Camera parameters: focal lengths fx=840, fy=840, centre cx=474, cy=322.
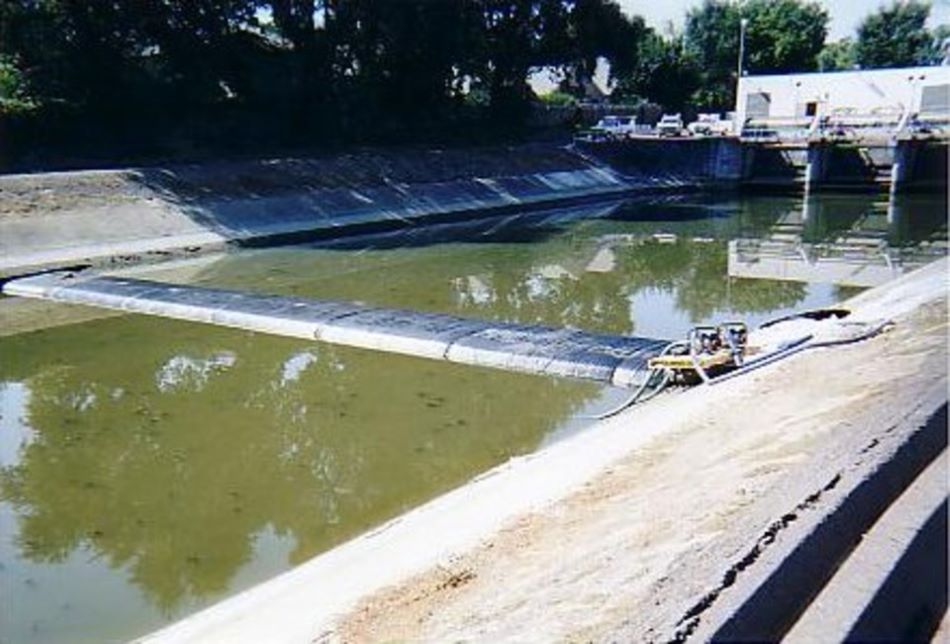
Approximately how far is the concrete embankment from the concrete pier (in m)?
2.32

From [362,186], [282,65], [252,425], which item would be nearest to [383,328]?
[252,425]

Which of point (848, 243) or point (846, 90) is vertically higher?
point (846, 90)

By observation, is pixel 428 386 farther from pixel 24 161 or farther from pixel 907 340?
pixel 24 161

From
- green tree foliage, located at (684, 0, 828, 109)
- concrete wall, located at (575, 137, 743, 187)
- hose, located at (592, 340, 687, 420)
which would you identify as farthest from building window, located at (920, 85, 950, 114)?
hose, located at (592, 340, 687, 420)

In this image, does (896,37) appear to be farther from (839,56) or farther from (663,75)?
(663,75)

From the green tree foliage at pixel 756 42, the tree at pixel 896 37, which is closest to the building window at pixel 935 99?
the green tree foliage at pixel 756 42

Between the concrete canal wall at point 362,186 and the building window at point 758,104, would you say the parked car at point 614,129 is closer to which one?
the concrete canal wall at point 362,186

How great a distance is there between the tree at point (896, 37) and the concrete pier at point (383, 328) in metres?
57.3

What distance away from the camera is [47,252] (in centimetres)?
1812

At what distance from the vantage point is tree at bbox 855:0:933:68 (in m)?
57.8

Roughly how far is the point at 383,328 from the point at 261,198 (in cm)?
1307

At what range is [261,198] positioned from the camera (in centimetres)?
2345

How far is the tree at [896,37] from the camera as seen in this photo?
57.8 meters

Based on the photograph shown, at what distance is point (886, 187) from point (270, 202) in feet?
82.2
